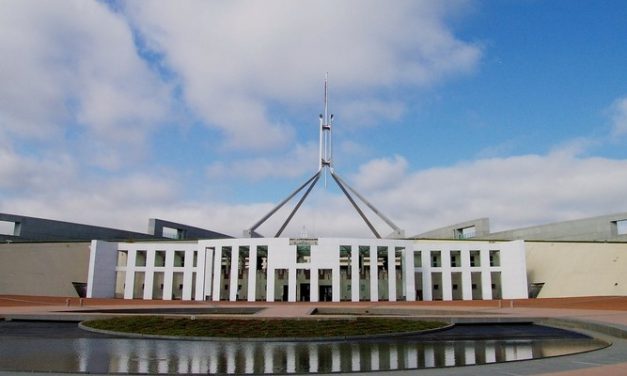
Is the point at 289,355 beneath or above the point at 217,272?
beneath

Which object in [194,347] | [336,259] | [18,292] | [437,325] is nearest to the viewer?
[194,347]

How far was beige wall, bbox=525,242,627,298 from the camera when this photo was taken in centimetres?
4078

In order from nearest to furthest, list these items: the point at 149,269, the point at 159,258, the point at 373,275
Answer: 1. the point at 373,275
2. the point at 149,269
3. the point at 159,258

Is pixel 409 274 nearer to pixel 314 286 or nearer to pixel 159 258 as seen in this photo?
pixel 314 286

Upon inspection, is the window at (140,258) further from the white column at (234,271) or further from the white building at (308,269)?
the white column at (234,271)

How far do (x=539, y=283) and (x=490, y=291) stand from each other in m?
5.66

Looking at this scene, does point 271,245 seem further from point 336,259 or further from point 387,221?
point 387,221

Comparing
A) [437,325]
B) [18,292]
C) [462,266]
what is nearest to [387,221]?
[462,266]

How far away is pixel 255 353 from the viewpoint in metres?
10.6

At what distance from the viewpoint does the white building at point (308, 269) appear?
1460 inches

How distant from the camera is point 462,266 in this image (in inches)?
1586

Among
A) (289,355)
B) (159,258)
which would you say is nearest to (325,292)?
(159,258)

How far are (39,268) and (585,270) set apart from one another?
160 feet

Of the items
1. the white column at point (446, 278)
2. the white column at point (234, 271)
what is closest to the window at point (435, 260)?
the white column at point (446, 278)
